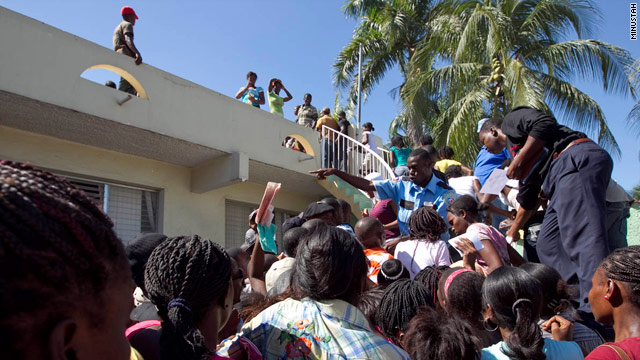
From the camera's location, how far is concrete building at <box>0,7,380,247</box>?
6.40 meters

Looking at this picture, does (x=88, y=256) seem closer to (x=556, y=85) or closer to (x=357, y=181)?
(x=357, y=181)

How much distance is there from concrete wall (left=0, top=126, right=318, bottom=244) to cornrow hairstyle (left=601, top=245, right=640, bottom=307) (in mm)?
7273

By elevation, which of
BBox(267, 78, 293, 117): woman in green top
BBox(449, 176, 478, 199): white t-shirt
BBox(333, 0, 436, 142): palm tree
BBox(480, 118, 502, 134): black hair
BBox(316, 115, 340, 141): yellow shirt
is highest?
BBox(333, 0, 436, 142): palm tree

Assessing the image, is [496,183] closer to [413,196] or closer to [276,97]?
[413,196]

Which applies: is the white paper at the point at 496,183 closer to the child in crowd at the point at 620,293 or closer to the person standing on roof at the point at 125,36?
the child in crowd at the point at 620,293

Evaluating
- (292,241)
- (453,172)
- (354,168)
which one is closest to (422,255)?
(292,241)

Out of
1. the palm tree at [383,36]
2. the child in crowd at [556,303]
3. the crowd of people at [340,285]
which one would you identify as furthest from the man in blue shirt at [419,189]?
the palm tree at [383,36]

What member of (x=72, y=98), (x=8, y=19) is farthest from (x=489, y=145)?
(x=8, y=19)

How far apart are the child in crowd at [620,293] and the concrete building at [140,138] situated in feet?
21.1

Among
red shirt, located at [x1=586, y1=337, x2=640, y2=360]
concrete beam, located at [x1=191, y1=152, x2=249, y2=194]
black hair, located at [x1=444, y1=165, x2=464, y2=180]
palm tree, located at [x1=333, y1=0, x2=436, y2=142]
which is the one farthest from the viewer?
palm tree, located at [x1=333, y1=0, x2=436, y2=142]

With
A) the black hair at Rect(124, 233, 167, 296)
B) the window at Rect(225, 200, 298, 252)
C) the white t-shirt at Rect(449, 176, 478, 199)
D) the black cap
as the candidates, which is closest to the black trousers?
the black cap

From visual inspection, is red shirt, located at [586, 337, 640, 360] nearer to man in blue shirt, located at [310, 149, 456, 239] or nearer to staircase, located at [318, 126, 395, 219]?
man in blue shirt, located at [310, 149, 456, 239]

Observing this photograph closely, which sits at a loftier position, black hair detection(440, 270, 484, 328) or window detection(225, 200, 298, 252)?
window detection(225, 200, 298, 252)

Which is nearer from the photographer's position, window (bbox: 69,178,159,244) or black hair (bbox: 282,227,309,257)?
black hair (bbox: 282,227,309,257)
